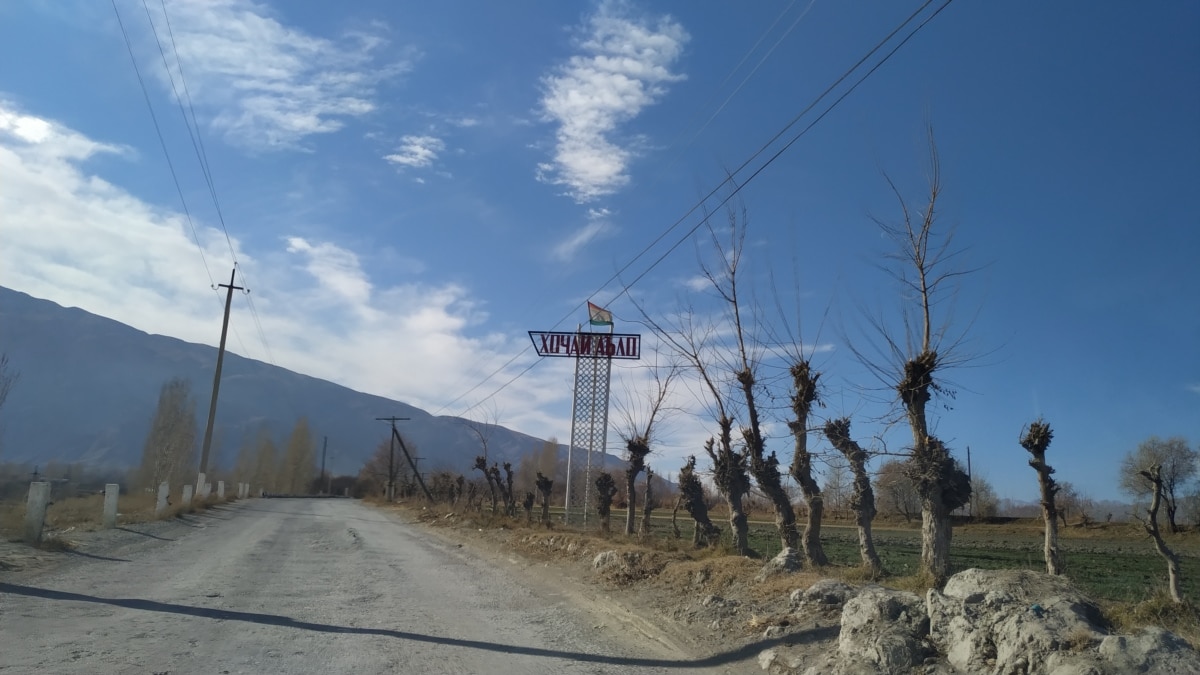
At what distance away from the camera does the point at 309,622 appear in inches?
383

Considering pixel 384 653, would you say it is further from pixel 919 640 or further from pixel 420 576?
pixel 420 576

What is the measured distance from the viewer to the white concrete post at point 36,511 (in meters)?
16.5

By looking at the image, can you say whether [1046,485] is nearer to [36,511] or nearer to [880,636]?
[880,636]

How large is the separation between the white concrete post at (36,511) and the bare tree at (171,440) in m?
48.0

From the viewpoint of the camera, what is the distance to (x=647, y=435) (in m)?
23.6

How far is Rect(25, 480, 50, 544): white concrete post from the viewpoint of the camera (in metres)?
16.5

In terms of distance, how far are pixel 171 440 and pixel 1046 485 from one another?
73299mm

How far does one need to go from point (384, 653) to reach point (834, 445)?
26.1 feet

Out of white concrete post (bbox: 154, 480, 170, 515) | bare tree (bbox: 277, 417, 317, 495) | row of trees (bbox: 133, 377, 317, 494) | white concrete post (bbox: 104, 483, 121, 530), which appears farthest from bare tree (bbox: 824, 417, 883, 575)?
bare tree (bbox: 277, 417, 317, 495)

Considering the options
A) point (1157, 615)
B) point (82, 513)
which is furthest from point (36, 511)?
point (1157, 615)

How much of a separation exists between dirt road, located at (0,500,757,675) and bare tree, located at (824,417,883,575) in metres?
3.73

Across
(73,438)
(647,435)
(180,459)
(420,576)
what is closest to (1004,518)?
(647,435)

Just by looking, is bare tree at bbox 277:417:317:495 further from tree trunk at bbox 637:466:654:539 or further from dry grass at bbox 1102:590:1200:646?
dry grass at bbox 1102:590:1200:646

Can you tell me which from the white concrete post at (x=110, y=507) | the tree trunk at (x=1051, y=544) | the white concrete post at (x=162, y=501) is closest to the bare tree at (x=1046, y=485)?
the tree trunk at (x=1051, y=544)
